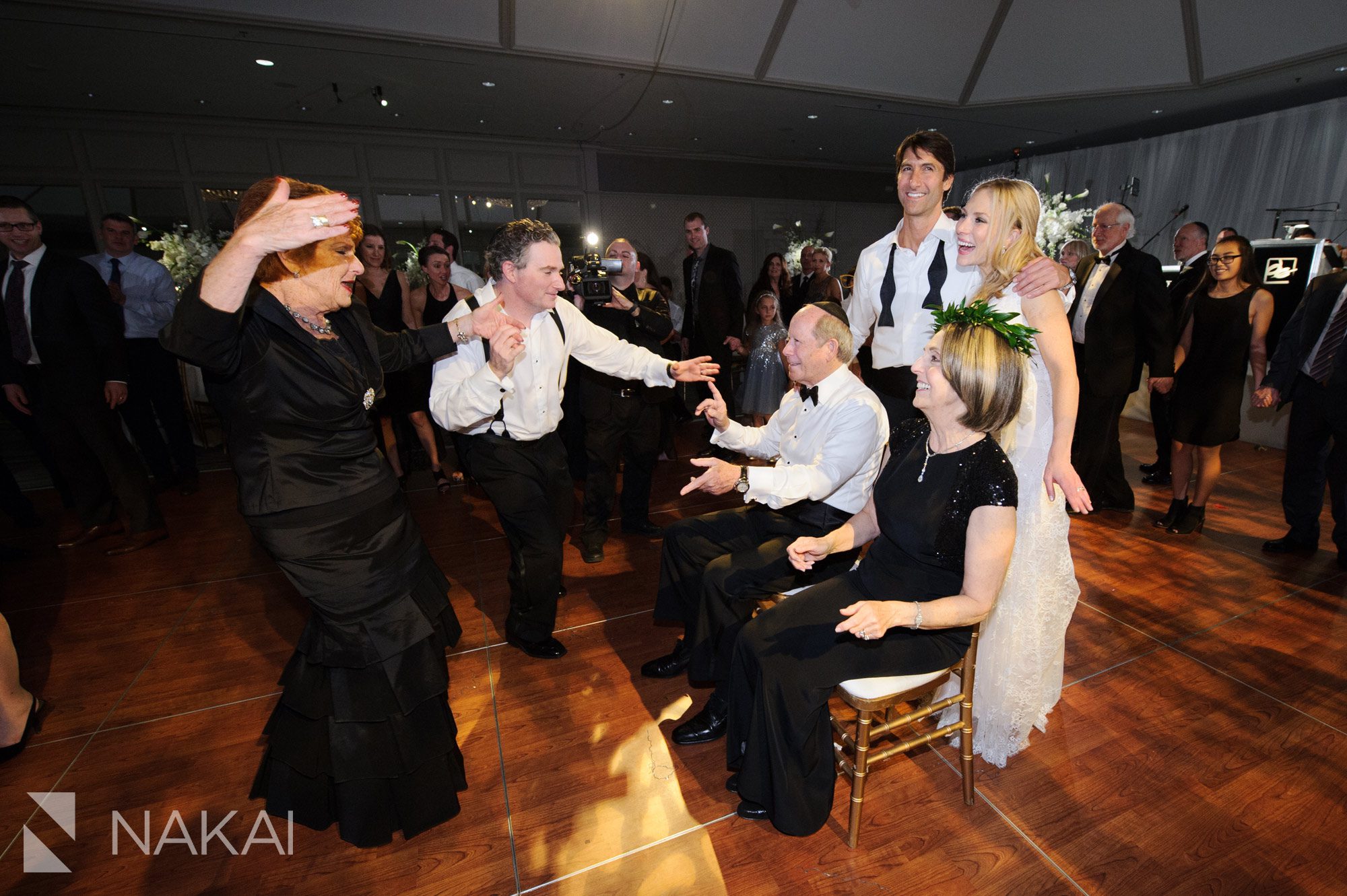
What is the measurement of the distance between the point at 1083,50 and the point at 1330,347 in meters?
5.75

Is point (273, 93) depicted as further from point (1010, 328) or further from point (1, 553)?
point (1010, 328)

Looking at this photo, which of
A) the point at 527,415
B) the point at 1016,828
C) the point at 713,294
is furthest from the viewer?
the point at 713,294

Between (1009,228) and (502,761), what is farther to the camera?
(502,761)

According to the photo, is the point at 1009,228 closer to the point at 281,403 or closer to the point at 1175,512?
the point at 281,403

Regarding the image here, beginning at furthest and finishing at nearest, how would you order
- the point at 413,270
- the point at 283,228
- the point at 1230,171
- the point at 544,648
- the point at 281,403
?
the point at 1230,171 → the point at 413,270 → the point at 544,648 → the point at 281,403 → the point at 283,228

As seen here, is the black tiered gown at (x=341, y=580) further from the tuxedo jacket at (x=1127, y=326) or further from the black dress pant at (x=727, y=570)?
the tuxedo jacket at (x=1127, y=326)

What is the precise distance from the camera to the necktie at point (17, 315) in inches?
148

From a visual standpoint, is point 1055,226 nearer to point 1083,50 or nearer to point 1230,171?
point 1083,50

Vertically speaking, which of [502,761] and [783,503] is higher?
[783,503]

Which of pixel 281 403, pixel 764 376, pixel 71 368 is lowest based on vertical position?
pixel 764 376

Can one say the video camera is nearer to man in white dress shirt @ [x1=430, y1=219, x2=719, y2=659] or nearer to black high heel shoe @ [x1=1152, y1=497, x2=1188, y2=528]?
man in white dress shirt @ [x1=430, y1=219, x2=719, y2=659]

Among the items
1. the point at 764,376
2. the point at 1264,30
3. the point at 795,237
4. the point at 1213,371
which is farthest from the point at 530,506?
the point at 795,237

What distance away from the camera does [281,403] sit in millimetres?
1554

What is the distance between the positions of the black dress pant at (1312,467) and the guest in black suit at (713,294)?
401cm
